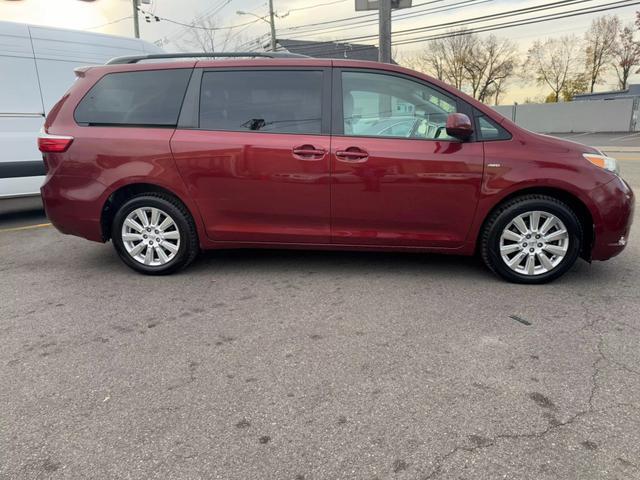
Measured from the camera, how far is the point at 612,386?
2.55 meters

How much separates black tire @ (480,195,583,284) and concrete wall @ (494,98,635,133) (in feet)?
104

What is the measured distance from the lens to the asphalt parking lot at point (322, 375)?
2066mm

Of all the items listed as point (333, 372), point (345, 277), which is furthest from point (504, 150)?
point (333, 372)

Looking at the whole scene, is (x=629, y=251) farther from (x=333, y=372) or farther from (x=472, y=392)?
(x=333, y=372)

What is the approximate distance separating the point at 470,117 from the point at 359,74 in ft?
3.21

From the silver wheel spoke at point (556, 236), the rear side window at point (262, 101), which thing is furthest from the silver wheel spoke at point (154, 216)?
the silver wheel spoke at point (556, 236)

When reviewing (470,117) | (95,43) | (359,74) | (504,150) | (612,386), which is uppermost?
(95,43)

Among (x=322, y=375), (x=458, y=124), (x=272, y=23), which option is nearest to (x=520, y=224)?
(x=458, y=124)

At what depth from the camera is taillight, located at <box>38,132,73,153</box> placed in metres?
4.24

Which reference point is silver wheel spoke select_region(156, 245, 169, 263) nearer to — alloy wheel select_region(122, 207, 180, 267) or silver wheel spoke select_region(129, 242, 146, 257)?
alloy wheel select_region(122, 207, 180, 267)

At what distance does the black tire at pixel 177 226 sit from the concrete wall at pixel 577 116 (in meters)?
32.6

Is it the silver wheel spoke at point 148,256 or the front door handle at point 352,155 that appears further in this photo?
the silver wheel spoke at point 148,256

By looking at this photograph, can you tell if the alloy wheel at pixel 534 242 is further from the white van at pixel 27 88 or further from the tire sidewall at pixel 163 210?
the white van at pixel 27 88

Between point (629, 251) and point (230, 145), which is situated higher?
point (230, 145)
